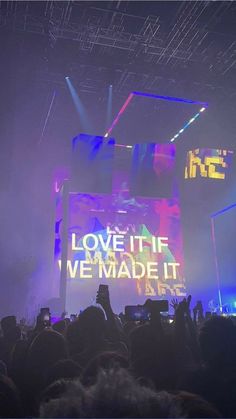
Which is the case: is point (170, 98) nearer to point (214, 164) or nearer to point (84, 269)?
point (214, 164)

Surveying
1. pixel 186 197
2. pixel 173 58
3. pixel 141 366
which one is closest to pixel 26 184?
pixel 186 197

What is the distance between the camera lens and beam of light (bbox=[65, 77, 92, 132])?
10.6 m

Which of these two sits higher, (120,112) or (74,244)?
(120,112)

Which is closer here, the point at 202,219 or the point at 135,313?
the point at 135,313

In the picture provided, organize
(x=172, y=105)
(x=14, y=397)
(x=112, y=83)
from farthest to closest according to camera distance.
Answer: (x=172, y=105), (x=112, y=83), (x=14, y=397)

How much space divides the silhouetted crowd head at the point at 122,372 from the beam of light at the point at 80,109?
874cm

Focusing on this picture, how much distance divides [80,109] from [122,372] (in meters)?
11.9

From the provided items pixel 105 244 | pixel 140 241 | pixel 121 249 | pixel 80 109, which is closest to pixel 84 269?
pixel 105 244

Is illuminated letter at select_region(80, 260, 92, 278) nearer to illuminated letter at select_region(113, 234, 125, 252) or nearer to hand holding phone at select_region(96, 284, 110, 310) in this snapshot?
illuminated letter at select_region(113, 234, 125, 252)

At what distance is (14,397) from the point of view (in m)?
1.57

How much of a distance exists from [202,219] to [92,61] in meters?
10.7

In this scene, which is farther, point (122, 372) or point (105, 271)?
point (105, 271)

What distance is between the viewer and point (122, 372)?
3.12 feet

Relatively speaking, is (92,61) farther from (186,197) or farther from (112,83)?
(186,197)
